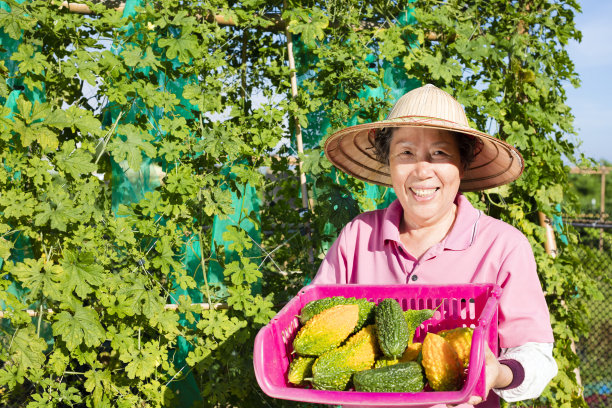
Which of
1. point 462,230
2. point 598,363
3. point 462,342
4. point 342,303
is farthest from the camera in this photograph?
point 598,363

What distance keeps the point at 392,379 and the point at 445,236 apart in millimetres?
891

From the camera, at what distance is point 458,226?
2318 millimetres

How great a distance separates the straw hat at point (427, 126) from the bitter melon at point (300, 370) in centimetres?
88

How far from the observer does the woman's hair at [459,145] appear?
2.41 metres

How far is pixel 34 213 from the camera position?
2.94 meters

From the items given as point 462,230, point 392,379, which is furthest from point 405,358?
point 462,230

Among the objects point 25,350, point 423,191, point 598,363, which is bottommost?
point 598,363

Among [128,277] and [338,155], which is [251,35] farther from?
[128,277]

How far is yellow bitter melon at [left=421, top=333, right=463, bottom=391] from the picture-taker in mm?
1644

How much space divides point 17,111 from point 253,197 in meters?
1.24

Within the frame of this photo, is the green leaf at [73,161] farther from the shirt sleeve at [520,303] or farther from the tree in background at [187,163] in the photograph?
the shirt sleeve at [520,303]

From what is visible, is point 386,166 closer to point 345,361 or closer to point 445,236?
point 445,236

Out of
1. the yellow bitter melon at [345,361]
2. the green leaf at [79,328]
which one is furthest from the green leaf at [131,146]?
the yellow bitter melon at [345,361]

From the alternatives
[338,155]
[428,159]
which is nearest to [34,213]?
[338,155]
